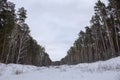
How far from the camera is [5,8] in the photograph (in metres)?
32.5

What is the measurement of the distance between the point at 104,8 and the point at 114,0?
19.6 ft

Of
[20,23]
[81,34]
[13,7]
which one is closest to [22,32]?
[20,23]

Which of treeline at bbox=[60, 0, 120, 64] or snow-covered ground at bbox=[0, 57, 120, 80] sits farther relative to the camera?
treeline at bbox=[60, 0, 120, 64]

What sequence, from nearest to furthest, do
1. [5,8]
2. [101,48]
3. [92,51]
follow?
[5,8], [101,48], [92,51]

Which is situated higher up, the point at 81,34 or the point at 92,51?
the point at 81,34

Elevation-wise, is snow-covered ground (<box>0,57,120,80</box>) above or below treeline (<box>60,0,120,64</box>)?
below

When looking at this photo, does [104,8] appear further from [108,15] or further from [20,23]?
[20,23]

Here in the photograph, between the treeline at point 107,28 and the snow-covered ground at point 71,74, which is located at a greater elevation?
the treeline at point 107,28

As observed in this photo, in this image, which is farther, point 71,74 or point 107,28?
point 107,28

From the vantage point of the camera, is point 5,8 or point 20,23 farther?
point 20,23

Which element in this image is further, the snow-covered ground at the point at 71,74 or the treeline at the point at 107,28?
the treeline at the point at 107,28

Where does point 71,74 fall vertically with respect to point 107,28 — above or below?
below

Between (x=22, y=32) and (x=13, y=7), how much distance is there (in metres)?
8.58

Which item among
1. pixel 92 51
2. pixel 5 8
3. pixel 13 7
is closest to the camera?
pixel 5 8
